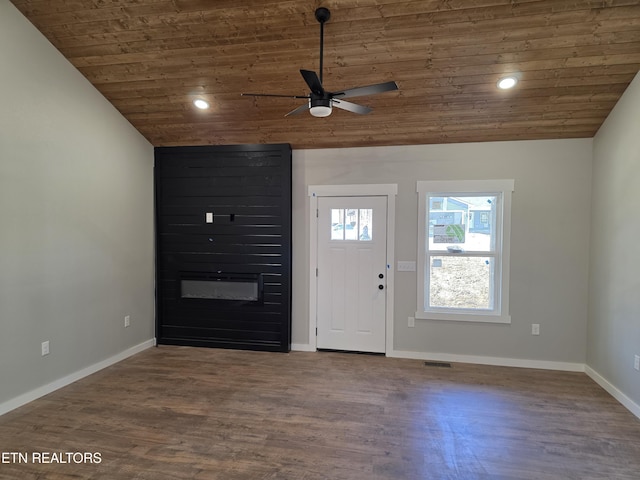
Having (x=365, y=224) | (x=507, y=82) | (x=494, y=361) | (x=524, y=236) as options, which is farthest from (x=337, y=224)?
(x=494, y=361)

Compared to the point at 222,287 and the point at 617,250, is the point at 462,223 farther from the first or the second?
the point at 222,287

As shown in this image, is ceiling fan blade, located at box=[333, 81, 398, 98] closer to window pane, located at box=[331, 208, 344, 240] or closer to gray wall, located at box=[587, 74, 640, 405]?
window pane, located at box=[331, 208, 344, 240]

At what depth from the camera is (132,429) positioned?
253cm

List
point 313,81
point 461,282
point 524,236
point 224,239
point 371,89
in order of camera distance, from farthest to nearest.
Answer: point 224,239, point 461,282, point 524,236, point 371,89, point 313,81

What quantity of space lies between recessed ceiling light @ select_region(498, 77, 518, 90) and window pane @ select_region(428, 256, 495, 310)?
186 cm

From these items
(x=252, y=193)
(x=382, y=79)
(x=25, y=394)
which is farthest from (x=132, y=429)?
(x=382, y=79)

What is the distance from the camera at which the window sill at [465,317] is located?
380cm

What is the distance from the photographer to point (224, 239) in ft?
14.0

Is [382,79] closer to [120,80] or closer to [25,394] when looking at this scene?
[120,80]

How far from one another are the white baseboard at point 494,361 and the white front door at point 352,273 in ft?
1.20

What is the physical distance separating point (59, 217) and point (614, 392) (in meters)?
5.46

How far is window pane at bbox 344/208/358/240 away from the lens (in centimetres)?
411

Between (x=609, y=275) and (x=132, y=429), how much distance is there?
445 cm

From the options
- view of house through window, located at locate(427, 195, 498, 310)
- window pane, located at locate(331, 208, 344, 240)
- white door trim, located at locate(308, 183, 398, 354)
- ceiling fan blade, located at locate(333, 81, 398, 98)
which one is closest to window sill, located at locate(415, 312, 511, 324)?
view of house through window, located at locate(427, 195, 498, 310)
